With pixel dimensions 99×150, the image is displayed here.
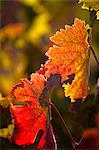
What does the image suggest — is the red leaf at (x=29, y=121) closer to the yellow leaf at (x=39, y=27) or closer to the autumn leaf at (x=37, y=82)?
the autumn leaf at (x=37, y=82)

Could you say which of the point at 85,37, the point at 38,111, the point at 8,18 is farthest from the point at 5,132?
the point at 8,18

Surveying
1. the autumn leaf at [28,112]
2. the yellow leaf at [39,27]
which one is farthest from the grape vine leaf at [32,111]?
the yellow leaf at [39,27]

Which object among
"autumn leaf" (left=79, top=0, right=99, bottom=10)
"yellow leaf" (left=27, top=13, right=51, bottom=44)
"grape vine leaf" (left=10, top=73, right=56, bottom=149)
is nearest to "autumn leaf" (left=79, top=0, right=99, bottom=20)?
"autumn leaf" (left=79, top=0, right=99, bottom=10)

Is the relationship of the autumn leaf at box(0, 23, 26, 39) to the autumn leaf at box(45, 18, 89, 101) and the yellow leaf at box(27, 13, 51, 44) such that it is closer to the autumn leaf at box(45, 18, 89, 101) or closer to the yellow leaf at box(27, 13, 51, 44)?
the yellow leaf at box(27, 13, 51, 44)

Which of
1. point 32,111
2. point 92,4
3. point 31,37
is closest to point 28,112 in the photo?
point 32,111

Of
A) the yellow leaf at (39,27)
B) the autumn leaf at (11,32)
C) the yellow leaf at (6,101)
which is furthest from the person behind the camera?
the yellow leaf at (39,27)

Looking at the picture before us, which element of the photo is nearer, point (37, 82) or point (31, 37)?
point (37, 82)

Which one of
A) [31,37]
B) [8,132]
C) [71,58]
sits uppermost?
[31,37]

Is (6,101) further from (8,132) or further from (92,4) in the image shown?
(92,4)

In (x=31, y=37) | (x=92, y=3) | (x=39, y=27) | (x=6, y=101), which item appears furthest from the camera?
(x=39, y=27)
